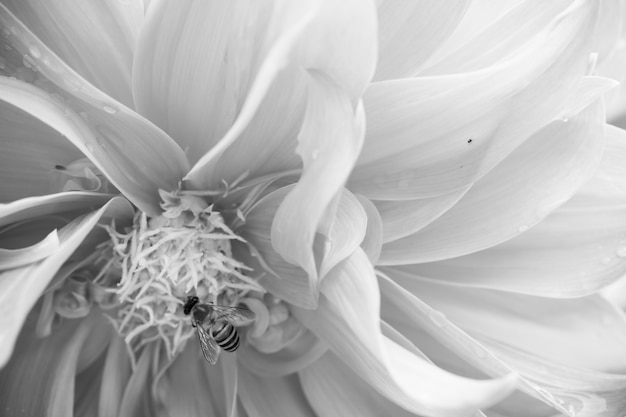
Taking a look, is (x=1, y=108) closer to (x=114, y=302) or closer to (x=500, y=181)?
(x=114, y=302)

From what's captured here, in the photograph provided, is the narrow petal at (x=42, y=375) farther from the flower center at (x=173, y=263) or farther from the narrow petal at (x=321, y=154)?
the narrow petal at (x=321, y=154)

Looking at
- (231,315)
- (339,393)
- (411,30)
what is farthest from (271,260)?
(411,30)

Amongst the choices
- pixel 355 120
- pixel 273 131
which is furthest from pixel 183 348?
pixel 355 120

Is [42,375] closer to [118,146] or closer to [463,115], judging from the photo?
[118,146]

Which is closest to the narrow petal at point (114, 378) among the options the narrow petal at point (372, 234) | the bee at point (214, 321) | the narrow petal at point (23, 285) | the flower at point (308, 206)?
the flower at point (308, 206)

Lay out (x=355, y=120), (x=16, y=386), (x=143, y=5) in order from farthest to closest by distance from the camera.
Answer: (x=16, y=386) → (x=143, y=5) → (x=355, y=120)

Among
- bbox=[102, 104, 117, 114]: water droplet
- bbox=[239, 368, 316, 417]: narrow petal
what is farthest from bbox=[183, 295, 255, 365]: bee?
bbox=[102, 104, 117, 114]: water droplet
